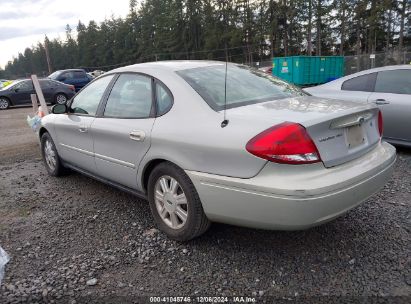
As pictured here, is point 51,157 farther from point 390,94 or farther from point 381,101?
point 390,94

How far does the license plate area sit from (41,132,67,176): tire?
375 cm

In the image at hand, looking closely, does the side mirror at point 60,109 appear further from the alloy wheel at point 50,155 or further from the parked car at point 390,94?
the parked car at point 390,94

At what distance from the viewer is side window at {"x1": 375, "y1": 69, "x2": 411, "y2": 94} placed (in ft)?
18.1

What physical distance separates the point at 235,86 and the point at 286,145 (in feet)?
3.42

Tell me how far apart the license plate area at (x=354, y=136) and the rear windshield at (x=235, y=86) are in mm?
708

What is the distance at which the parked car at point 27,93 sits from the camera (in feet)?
58.1

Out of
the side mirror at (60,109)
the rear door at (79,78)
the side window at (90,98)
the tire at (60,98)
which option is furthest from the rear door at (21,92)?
the side window at (90,98)

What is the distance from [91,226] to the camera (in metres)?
3.66

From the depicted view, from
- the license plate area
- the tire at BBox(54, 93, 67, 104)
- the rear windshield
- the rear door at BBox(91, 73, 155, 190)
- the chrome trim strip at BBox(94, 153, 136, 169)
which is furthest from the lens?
the tire at BBox(54, 93, 67, 104)

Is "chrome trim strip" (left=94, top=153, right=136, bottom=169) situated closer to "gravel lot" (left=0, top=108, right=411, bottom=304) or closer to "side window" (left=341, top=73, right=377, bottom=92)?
"gravel lot" (left=0, top=108, right=411, bottom=304)

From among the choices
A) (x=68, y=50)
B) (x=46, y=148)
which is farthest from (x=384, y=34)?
(x=68, y=50)

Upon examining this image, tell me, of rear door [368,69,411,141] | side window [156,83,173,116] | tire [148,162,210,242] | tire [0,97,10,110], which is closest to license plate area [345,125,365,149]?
tire [148,162,210,242]

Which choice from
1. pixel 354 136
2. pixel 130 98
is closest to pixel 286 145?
pixel 354 136

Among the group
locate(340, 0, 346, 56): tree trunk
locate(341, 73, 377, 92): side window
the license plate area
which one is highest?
locate(340, 0, 346, 56): tree trunk
